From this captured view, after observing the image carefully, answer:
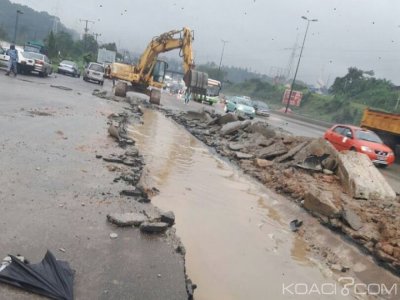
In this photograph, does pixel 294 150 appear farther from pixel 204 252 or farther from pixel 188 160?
pixel 204 252

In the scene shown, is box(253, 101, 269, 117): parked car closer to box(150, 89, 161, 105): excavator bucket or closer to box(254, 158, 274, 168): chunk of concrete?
box(150, 89, 161, 105): excavator bucket

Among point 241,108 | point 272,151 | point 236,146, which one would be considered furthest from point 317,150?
point 241,108

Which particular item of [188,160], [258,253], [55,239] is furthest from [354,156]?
[55,239]

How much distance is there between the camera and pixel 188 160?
40.3ft

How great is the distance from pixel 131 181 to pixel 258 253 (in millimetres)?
2657

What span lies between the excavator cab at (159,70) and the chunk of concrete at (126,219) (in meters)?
22.9

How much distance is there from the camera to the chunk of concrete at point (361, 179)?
10133mm

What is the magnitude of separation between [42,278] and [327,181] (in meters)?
8.92

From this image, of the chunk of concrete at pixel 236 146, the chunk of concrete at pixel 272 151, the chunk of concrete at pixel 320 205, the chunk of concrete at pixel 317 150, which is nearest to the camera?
the chunk of concrete at pixel 320 205

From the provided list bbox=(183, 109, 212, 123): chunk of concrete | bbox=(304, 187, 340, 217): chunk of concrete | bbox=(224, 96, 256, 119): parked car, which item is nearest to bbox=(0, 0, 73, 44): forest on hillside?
bbox=(224, 96, 256, 119): parked car

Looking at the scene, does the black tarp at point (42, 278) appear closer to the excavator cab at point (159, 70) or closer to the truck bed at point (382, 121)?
the truck bed at point (382, 121)

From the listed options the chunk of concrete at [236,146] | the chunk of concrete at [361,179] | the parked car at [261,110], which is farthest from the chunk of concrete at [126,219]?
the parked car at [261,110]

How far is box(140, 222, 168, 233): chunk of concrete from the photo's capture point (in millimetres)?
5406

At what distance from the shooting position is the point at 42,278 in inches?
143
